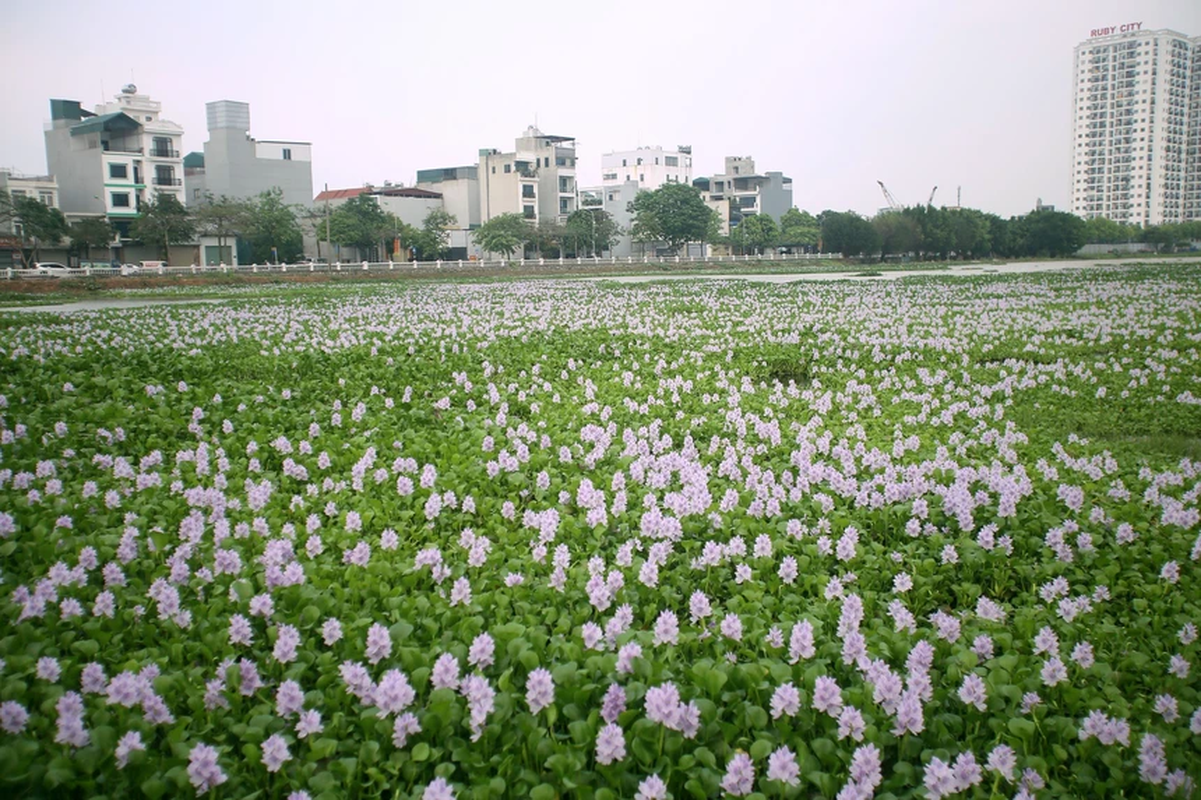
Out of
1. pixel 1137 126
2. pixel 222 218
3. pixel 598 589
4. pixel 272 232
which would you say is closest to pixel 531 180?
pixel 272 232

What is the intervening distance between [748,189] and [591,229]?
42555 mm

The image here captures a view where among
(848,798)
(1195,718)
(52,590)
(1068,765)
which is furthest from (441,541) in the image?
(1195,718)

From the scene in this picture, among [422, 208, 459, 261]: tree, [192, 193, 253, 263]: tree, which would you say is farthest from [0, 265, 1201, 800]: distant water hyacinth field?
[422, 208, 459, 261]: tree

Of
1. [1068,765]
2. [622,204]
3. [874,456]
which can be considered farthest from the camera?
[622,204]

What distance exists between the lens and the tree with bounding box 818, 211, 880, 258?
63750mm

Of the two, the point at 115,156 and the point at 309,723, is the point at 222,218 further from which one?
the point at 309,723

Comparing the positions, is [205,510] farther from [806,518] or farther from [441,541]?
[806,518]

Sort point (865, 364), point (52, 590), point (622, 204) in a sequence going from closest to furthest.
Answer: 1. point (52, 590)
2. point (865, 364)
3. point (622, 204)

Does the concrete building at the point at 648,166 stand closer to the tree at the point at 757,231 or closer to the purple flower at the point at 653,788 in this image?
the tree at the point at 757,231

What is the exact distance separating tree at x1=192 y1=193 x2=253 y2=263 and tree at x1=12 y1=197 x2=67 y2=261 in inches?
272

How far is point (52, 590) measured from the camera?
10.4 feet

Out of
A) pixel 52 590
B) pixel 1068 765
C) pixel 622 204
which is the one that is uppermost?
pixel 622 204

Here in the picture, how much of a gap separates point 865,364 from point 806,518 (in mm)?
5540

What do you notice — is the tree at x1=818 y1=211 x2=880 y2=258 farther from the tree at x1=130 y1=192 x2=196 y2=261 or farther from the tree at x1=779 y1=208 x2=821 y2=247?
the tree at x1=130 y1=192 x2=196 y2=261
